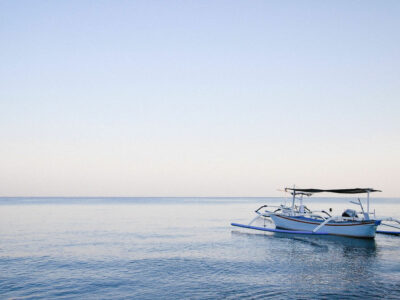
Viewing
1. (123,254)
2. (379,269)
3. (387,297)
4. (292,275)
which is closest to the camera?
(387,297)

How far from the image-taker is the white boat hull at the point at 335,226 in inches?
1435

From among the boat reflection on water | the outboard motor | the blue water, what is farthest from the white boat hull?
the outboard motor

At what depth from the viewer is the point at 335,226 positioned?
38906 millimetres

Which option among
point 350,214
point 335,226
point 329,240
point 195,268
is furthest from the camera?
point 350,214

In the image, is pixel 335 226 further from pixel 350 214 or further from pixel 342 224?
pixel 350 214

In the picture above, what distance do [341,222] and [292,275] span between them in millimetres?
21577

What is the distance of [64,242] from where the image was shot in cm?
3284

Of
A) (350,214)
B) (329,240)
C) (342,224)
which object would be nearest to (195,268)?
(329,240)

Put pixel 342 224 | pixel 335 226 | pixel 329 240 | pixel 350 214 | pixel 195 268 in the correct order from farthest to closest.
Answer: pixel 350 214
pixel 335 226
pixel 342 224
pixel 329 240
pixel 195 268

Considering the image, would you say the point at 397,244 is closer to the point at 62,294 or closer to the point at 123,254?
the point at 123,254

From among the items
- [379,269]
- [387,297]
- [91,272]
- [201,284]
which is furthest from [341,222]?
[91,272]

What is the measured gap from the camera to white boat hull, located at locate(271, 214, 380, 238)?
1435 inches

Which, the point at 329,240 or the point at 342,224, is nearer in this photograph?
the point at 329,240

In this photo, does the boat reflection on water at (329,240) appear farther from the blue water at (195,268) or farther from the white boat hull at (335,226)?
the white boat hull at (335,226)
